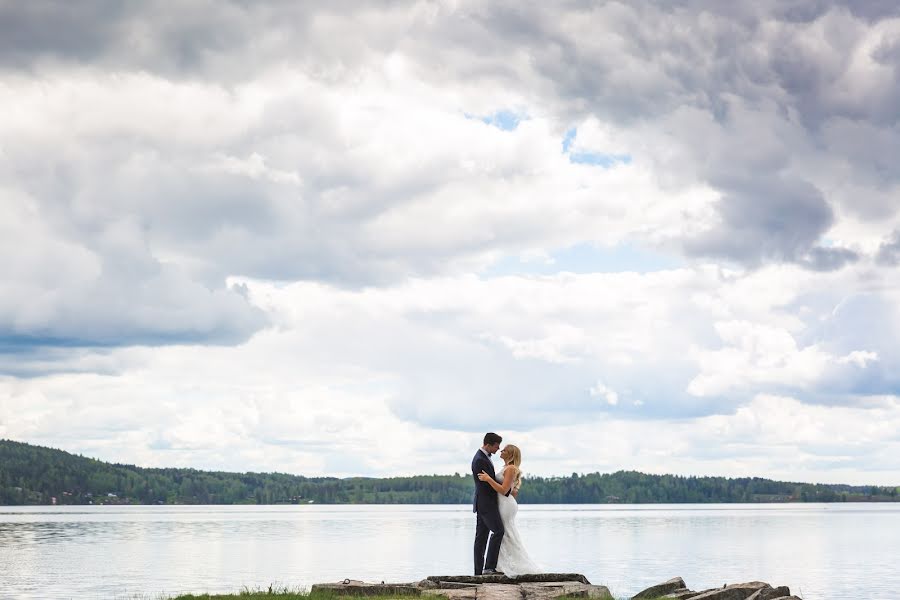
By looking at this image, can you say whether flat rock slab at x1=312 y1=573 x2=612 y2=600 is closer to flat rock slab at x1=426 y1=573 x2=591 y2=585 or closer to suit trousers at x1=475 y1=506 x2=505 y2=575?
flat rock slab at x1=426 y1=573 x2=591 y2=585

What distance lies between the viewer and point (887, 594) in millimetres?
50938

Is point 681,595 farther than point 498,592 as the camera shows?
Yes

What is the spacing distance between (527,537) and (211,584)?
193 ft

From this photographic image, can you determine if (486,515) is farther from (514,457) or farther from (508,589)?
(508,589)

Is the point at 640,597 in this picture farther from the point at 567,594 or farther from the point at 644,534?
the point at 644,534

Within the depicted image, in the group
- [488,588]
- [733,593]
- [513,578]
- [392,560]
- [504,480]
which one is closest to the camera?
[488,588]

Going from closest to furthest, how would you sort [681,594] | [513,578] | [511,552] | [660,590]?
[513,578] → [511,552] → [681,594] → [660,590]

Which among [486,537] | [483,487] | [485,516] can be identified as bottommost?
[486,537]

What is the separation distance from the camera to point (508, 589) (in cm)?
2306

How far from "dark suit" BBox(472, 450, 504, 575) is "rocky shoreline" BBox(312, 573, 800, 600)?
1.71 meters

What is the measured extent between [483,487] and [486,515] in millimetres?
698

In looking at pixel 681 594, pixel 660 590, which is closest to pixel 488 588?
pixel 681 594

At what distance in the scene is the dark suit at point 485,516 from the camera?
87.6 feet

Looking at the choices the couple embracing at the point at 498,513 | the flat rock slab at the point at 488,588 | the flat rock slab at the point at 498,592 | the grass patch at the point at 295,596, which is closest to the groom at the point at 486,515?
the couple embracing at the point at 498,513
